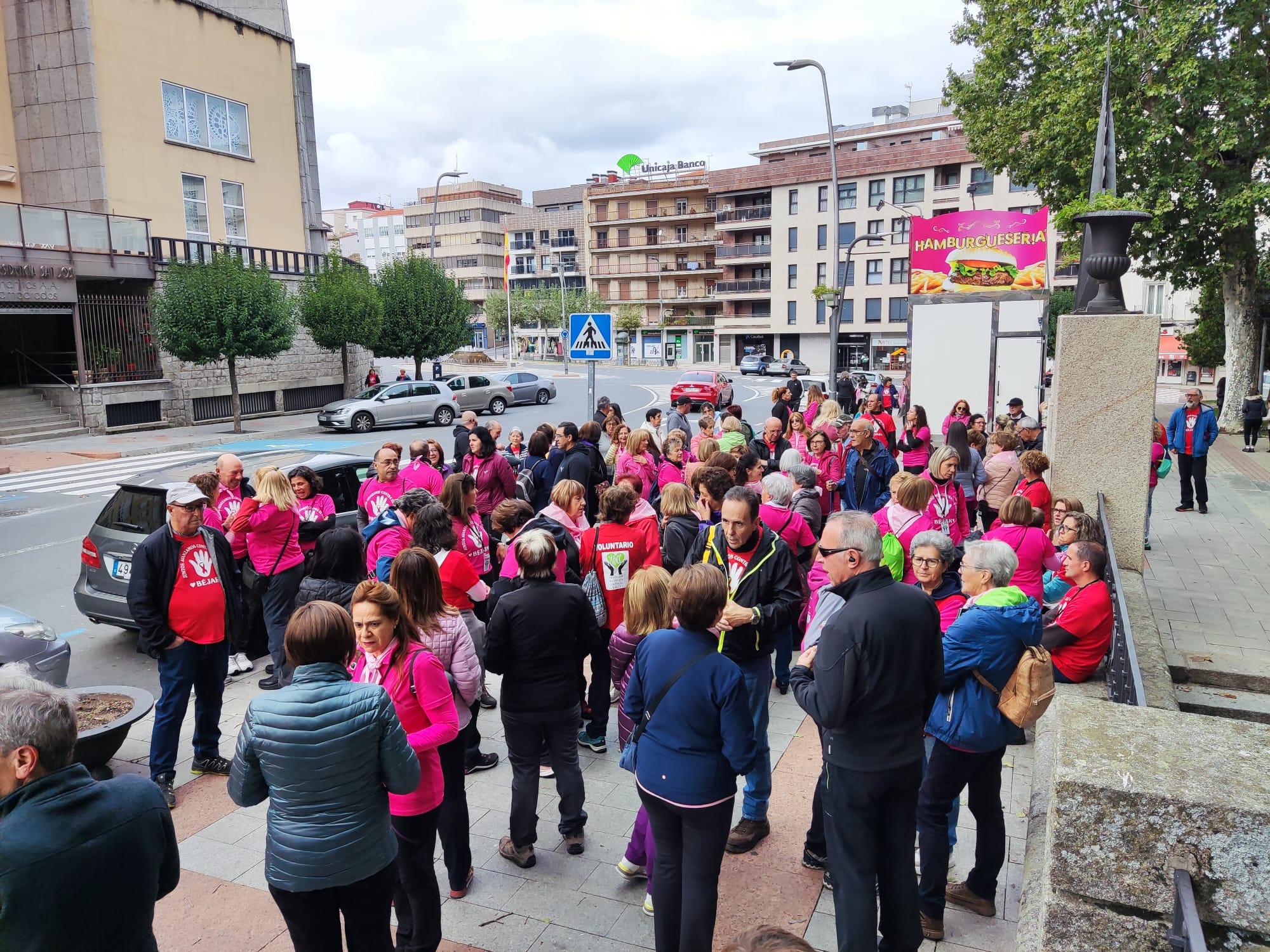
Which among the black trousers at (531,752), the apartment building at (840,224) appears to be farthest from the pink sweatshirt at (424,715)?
the apartment building at (840,224)

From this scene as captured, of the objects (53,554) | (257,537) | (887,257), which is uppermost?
(887,257)

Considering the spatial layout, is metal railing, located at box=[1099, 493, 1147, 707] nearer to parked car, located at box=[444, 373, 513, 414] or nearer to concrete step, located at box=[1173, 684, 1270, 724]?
concrete step, located at box=[1173, 684, 1270, 724]

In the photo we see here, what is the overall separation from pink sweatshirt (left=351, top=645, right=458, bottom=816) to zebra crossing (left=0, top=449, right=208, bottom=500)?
44.8ft

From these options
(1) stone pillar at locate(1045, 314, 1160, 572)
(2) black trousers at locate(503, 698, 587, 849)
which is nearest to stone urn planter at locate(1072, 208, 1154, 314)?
(1) stone pillar at locate(1045, 314, 1160, 572)

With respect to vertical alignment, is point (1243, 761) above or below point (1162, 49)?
below

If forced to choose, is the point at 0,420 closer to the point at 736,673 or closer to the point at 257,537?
the point at 257,537

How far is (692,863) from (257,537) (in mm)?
4603

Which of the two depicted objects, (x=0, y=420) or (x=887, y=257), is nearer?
(x=0, y=420)

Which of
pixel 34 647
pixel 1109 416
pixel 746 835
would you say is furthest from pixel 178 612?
pixel 1109 416

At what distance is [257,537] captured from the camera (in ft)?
21.9

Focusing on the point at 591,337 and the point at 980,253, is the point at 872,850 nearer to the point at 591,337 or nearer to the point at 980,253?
the point at 591,337

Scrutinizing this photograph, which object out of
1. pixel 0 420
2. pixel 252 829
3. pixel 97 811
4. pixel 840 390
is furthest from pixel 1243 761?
pixel 0 420

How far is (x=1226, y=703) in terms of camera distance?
5.77 m

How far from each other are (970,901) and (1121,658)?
4.42 feet
